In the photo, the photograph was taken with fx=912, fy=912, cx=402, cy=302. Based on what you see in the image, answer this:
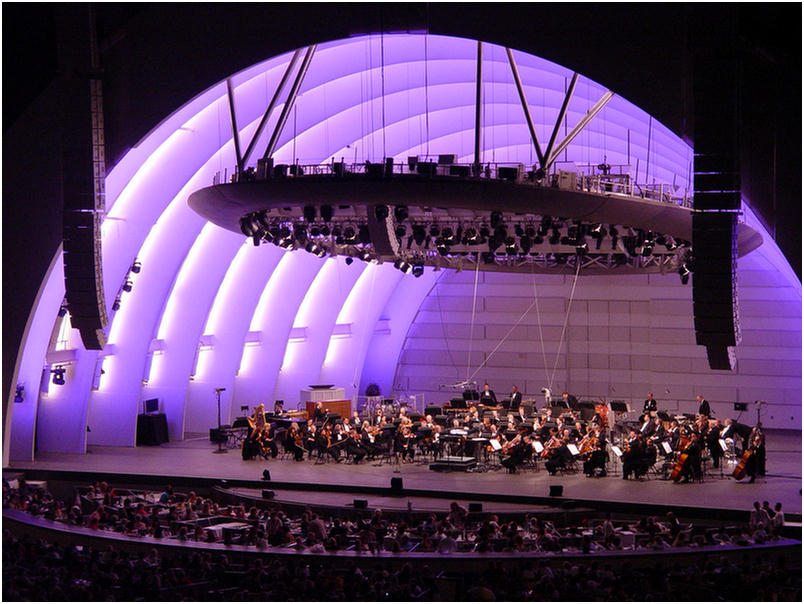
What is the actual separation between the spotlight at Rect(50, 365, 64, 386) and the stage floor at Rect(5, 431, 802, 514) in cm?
203

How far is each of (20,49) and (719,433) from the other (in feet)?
60.7

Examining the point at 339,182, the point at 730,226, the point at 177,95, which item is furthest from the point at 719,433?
the point at 177,95

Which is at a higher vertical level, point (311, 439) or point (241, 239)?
point (241, 239)

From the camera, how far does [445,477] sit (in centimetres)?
2262

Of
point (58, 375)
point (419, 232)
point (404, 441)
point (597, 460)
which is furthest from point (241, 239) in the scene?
point (597, 460)

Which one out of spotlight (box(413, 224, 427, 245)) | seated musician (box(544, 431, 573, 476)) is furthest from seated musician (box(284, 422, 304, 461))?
seated musician (box(544, 431, 573, 476))

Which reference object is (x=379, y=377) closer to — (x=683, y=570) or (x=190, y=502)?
(x=190, y=502)

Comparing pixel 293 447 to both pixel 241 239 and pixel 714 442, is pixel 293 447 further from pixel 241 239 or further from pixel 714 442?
pixel 714 442

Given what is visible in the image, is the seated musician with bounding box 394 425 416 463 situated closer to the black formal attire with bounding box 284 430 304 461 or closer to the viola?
the black formal attire with bounding box 284 430 304 461

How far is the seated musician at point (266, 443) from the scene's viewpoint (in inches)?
1009

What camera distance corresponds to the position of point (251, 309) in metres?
29.7

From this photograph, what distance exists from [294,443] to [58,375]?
22.6 ft

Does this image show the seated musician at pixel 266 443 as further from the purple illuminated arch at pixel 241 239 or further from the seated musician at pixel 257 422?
the purple illuminated arch at pixel 241 239

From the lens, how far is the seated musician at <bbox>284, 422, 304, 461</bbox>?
25406mm
